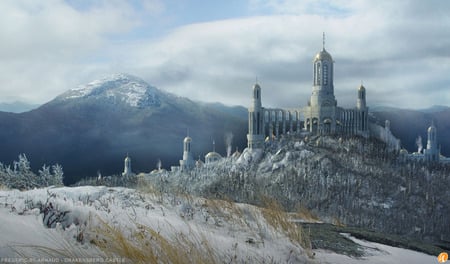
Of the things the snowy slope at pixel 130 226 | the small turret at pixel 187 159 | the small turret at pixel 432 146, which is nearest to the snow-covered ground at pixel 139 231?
the snowy slope at pixel 130 226

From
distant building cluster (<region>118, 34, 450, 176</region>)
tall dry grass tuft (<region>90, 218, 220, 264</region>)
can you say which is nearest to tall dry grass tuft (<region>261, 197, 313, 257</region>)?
tall dry grass tuft (<region>90, 218, 220, 264</region>)

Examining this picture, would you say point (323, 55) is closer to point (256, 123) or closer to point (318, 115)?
point (318, 115)

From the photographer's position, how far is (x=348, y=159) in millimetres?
72188

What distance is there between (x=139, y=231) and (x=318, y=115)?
76.6 m

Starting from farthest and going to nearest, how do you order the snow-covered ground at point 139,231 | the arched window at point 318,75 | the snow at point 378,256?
the arched window at point 318,75
the snow at point 378,256
the snow-covered ground at point 139,231

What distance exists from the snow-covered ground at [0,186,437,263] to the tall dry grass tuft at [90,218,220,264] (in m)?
0.02

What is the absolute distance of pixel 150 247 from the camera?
677cm

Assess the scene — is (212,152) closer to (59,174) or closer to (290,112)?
(290,112)

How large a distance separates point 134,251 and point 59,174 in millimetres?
15509

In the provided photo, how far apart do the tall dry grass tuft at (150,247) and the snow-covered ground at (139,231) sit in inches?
0.8

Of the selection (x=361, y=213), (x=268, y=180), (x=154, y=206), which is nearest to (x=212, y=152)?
(x=268, y=180)

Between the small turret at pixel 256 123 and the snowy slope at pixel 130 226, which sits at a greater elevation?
the small turret at pixel 256 123

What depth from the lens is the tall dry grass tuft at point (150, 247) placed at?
6527 millimetres

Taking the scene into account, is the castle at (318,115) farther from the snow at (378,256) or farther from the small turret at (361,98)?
the snow at (378,256)
